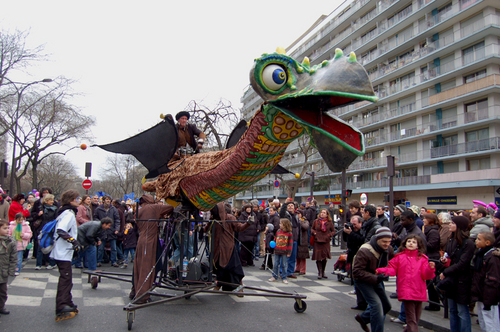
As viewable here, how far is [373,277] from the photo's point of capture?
405 centimetres

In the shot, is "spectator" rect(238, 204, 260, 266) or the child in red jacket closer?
the child in red jacket

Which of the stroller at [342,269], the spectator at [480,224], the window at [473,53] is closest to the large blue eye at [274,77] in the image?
the spectator at [480,224]

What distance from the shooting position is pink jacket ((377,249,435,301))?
13.6 ft

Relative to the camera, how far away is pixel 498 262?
3875 mm

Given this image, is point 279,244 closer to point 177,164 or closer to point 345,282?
point 345,282

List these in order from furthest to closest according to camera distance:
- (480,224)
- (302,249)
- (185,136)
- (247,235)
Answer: (247,235)
(302,249)
(185,136)
(480,224)

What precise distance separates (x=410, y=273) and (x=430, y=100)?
25047 millimetres

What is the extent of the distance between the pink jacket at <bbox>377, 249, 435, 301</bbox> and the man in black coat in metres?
6.88

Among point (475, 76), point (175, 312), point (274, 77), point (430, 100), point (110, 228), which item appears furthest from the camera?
point (430, 100)

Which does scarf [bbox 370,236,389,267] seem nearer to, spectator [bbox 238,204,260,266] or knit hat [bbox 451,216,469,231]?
knit hat [bbox 451,216,469,231]

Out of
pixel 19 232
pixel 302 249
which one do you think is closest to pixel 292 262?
pixel 302 249

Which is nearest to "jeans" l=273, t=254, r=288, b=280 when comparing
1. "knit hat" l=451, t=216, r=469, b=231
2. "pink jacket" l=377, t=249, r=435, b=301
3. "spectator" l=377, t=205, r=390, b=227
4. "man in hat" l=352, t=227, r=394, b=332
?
"spectator" l=377, t=205, r=390, b=227

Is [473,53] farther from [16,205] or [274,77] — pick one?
[16,205]

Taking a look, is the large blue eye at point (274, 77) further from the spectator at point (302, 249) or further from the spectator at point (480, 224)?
the spectator at point (302, 249)
